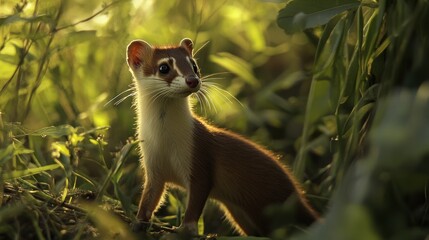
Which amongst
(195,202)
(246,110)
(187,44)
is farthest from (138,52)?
(246,110)

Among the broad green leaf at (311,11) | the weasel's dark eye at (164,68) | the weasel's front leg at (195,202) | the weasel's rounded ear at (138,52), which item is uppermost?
the broad green leaf at (311,11)

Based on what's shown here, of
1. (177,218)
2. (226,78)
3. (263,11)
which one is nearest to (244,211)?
(177,218)

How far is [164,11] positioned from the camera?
659 centimetres

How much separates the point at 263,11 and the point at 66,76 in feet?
6.73

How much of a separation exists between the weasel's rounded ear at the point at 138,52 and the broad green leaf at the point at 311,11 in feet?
2.76

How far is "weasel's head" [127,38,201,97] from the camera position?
385 cm

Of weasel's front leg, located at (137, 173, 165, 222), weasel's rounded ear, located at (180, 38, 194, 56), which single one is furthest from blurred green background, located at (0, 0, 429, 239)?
weasel's rounded ear, located at (180, 38, 194, 56)

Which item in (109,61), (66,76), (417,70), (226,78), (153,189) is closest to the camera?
(417,70)

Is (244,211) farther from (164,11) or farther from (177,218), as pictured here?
(164,11)

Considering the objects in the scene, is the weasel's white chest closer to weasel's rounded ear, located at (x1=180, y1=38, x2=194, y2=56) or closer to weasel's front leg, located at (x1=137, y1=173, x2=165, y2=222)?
weasel's front leg, located at (x1=137, y1=173, x2=165, y2=222)

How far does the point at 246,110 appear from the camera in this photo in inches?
225

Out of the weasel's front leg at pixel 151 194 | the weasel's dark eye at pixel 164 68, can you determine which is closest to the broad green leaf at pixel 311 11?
the weasel's dark eye at pixel 164 68

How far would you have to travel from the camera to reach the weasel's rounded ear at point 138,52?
13.7 ft

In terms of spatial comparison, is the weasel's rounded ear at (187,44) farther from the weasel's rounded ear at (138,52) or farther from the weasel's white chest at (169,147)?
the weasel's white chest at (169,147)
